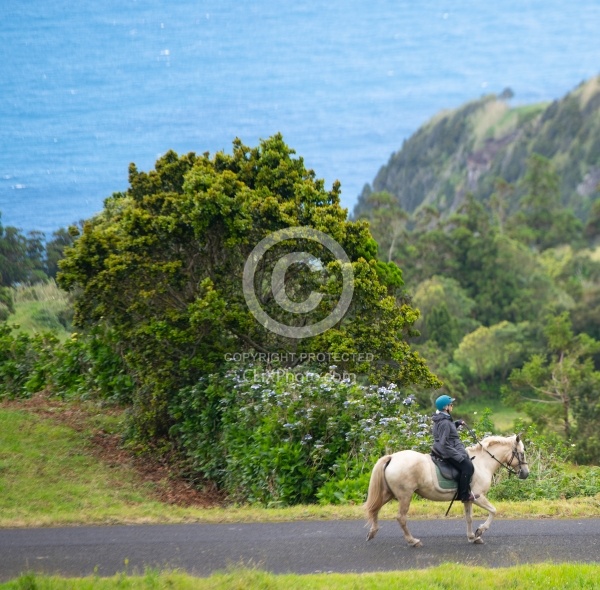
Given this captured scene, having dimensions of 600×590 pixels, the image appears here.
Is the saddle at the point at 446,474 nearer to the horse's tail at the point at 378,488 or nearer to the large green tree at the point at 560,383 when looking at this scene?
the horse's tail at the point at 378,488

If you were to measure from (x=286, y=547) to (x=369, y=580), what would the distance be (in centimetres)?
183

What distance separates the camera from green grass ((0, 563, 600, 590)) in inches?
384

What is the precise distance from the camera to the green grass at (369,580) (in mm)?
9766

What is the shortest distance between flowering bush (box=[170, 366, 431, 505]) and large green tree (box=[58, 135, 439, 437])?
1210 millimetres

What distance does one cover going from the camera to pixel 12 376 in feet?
→ 78.1

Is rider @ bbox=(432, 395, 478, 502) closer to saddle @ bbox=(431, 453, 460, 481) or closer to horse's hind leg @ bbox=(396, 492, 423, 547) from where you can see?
saddle @ bbox=(431, 453, 460, 481)

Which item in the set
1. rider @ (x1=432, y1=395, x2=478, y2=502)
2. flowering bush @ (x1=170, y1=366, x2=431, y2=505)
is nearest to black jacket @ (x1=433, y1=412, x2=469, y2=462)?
rider @ (x1=432, y1=395, x2=478, y2=502)

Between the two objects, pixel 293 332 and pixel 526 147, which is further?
pixel 526 147

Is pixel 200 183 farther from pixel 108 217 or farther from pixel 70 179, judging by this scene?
pixel 70 179

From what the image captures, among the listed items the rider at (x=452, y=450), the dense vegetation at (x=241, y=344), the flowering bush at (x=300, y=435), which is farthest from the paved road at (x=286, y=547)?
the flowering bush at (x=300, y=435)

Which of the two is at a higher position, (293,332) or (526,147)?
(526,147)

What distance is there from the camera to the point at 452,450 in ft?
38.4

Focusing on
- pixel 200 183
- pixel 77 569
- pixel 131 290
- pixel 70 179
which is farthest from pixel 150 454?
pixel 70 179

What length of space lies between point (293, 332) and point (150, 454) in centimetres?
373
